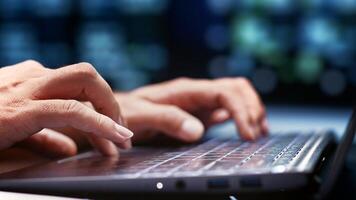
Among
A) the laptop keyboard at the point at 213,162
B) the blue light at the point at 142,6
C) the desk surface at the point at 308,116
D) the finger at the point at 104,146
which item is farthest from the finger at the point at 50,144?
the blue light at the point at 142,6

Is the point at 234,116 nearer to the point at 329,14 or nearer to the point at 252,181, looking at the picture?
the point at 252,181

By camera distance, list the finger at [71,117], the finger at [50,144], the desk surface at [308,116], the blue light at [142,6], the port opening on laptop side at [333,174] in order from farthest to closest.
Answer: the blue light at [142,6] < the desk surface at [308,116] < the finger at [50,144] < the finger at [71,117] < the port opening on laptop side at [333,174]

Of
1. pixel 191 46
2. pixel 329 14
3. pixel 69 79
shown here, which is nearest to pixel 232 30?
pixel 191 46

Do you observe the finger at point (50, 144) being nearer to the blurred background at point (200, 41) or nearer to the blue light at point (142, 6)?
the blurred background at point (200, 41)

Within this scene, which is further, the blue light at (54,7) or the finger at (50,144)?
the blue light at (54,7)

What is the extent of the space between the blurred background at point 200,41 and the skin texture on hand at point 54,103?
1442 mm

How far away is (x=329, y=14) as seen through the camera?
2.01 m

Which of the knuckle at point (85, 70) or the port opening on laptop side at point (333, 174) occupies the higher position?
the knuckle at point (85, 70)

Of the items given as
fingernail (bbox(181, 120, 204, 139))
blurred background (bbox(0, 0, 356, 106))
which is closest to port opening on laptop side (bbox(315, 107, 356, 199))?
fingernail (bbox(181, 120, 204, 139))

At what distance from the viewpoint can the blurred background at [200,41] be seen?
2.02 m

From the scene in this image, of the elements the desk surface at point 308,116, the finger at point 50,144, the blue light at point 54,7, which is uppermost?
the blue light at point 54,7

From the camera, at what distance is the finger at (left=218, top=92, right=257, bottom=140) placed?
93 cm

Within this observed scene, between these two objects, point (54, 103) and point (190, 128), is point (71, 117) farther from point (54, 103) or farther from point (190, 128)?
Answer: point (190, 128)

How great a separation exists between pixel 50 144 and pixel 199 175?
1.06 ft
